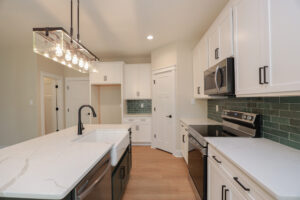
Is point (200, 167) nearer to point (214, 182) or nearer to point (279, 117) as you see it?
point (214, 182)

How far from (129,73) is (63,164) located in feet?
10.9

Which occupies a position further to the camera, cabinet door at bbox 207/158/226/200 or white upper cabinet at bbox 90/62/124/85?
white upper cabinet at bbox 90/62/124/85

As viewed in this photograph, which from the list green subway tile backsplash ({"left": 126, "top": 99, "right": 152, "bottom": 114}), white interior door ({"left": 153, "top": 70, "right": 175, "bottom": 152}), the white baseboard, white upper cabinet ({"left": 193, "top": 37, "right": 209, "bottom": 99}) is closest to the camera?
white upper cabinet ({"left": 193, "top": 37, "right": 209, "bottom": 99})

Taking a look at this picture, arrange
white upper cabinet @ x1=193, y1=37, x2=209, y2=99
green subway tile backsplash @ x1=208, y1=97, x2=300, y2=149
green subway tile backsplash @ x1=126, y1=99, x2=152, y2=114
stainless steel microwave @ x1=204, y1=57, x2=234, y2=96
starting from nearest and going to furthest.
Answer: green subway tile backsplash @ x1=208, y1=97, x2=300, y2=149
stainless steel microwave @ x1=204, y1=57, x2=234, y2=96
white upper cabinet @ x1=193, y1=37, x2=209, y2=99
green subway tile backsplash @ x1=126, y1=99, x2=152, y2=114

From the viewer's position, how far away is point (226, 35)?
157 centimetres

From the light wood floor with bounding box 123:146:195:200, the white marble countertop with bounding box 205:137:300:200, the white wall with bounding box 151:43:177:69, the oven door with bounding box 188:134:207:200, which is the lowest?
the light wood floor with bounding box 123:146:195:200

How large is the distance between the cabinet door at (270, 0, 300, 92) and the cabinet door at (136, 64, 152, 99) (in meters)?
3.09

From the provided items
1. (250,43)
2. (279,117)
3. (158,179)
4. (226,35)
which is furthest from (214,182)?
(226,35)

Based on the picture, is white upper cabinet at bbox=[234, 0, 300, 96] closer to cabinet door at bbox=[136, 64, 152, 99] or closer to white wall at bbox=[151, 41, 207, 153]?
white wall at bbox=[151, 41, 207, 153]

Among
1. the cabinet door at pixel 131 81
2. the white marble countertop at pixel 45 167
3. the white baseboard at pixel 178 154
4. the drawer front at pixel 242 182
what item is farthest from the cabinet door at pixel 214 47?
the cabinet door at pixel 131 81

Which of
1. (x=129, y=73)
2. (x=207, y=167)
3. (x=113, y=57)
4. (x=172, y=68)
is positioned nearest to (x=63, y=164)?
(x=207, y=167)

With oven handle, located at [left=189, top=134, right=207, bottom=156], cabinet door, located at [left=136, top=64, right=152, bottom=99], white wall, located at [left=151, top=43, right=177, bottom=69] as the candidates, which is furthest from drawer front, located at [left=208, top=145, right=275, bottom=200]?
cabinet door, located at [left=136, top=64, right=152, bottom=99]

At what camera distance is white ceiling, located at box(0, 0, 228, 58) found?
6.25 ft

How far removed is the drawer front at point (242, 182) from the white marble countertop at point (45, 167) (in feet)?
3.13
